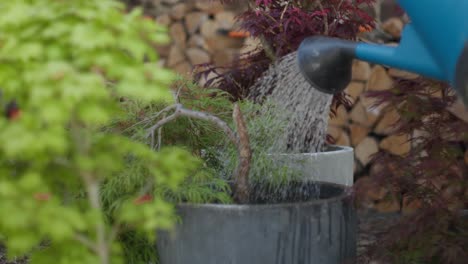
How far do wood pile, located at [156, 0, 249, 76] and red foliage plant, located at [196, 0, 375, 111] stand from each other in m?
1.26

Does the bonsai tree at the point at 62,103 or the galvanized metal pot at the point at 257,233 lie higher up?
the bonsai tree at the point at 62,103

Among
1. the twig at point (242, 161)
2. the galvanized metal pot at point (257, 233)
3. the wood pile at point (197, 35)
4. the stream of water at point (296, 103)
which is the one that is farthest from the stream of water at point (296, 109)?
the wood pile at point (197, 35)

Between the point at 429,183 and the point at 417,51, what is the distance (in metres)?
0.36

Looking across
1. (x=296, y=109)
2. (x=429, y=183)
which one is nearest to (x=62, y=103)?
(x=429, y=183)

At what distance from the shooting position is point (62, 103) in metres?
0.99

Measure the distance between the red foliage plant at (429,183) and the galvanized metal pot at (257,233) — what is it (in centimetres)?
12

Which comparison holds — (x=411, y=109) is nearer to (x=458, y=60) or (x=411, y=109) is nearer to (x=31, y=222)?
(x=458, y=60)

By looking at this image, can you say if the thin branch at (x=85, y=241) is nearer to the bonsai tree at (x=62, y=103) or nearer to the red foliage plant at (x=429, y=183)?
the bonsai tree at (x=62, y=103)

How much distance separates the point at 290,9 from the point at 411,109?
2.38ft

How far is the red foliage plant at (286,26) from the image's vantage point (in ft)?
7.18

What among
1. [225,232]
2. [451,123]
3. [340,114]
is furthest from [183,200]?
[340,114]

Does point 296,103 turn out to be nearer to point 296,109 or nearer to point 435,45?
point 296,109

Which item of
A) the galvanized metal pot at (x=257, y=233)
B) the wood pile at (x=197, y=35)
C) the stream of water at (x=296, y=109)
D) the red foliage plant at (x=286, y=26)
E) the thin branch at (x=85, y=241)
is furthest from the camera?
the wood pile at (x=197, y=35)

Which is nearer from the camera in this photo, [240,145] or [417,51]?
[417,51]
